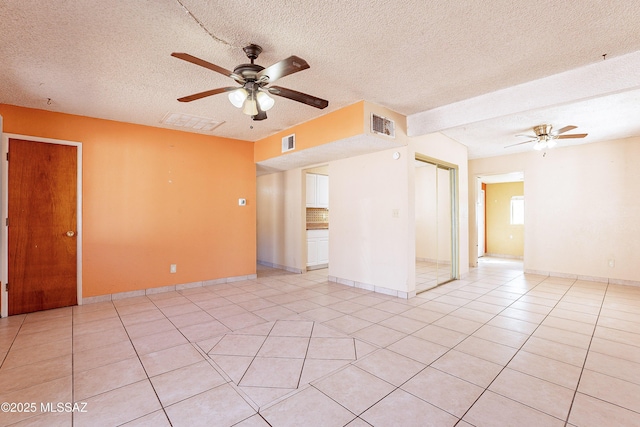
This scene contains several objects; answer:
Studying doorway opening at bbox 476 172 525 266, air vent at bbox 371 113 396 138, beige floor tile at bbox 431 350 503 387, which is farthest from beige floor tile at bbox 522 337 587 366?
doorway opening at bbox 476 172 525 266

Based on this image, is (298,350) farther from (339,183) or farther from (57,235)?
(57,235)

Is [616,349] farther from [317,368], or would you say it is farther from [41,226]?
[41,226]

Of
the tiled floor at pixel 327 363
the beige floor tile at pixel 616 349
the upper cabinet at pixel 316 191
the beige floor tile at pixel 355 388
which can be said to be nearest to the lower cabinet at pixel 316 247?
the upper cabinet at pixel 316 191

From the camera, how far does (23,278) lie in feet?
12.3

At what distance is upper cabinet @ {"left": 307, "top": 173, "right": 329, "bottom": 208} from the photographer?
6.76 meters

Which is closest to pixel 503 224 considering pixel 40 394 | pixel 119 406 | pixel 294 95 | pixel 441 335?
pixel 441 335

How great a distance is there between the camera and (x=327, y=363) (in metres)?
2.39

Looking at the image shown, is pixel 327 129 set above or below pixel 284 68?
above

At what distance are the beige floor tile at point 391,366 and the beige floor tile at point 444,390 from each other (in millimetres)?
65

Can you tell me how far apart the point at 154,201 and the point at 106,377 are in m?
3.12

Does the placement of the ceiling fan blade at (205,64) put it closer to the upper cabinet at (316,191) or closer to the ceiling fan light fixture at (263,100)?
the ceiling fan light fixture at (263,100)

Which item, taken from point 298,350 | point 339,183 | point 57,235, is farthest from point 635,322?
point 57,235

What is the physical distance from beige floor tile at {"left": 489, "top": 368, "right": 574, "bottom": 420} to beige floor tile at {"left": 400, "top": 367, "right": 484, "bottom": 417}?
0.19 meters

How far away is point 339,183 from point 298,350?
335 cm
